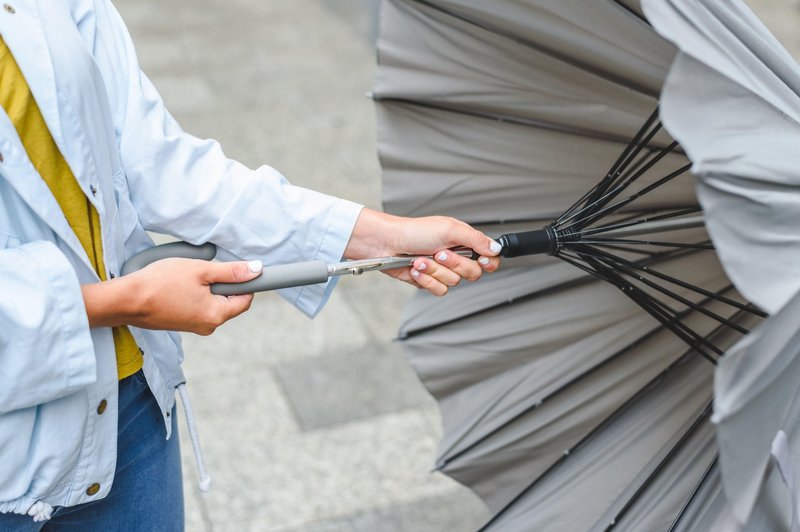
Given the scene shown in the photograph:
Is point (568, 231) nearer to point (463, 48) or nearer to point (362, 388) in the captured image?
point (463, 48)

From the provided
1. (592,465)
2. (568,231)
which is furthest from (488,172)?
(592,465)

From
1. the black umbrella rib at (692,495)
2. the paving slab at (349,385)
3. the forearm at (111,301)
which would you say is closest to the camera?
the forearm at (111,301)

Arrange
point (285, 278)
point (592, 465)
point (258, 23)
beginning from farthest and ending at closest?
1. point (258, 23)
2. point (592, 465)
3. point (285, 278)

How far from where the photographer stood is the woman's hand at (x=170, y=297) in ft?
5.22

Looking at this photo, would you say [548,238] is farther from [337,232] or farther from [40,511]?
[40,511]

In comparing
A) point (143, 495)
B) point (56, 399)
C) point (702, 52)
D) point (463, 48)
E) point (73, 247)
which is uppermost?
point (702, 52)

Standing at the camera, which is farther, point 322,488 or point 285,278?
point 322,488

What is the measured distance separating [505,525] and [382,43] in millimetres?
1119

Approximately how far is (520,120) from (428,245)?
45 cm

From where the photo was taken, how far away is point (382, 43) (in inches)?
93.1

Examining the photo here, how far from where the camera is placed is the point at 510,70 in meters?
2.21

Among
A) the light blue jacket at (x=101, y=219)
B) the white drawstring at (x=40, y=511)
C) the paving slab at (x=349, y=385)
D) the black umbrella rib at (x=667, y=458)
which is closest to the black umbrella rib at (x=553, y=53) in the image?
the light blue jacket at (x=101, y=219)

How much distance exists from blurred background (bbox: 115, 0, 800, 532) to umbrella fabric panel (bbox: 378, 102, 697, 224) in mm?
200

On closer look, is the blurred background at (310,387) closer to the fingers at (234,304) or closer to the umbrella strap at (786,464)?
the fingers at (234,304)
